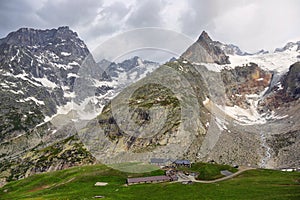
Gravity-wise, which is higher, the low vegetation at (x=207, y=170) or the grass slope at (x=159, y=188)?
the low vegetation at (x=207, y=170)

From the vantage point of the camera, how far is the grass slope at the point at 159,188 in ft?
272

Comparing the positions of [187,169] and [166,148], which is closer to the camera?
[187,169]

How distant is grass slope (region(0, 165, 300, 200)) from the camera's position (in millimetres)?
82812

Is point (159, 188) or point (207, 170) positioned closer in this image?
point (159, 188)

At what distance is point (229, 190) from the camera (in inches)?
3462

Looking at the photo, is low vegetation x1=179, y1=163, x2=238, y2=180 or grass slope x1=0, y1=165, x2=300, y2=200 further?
low vegetation x1=179, y1=163, x2=238, y2=180

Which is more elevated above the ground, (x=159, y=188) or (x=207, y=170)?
(x=207, y=170)

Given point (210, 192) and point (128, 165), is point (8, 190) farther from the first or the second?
point (210, 192)

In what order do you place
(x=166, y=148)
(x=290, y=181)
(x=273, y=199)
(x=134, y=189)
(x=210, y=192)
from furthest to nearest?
(x=166, y=148), (x=134, y=189), (x=290, y=181), (x=210, y=192), (x=273, y=199)

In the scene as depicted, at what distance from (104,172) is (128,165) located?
Answer: 67.8ft

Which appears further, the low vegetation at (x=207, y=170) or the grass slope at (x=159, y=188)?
the low vegetation at (x=207, y=170)

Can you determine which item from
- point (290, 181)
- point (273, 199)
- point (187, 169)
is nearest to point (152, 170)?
point (187, 169)

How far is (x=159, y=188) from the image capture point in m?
99.1

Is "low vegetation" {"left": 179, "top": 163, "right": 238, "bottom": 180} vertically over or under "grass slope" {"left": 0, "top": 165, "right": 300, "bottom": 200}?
over
